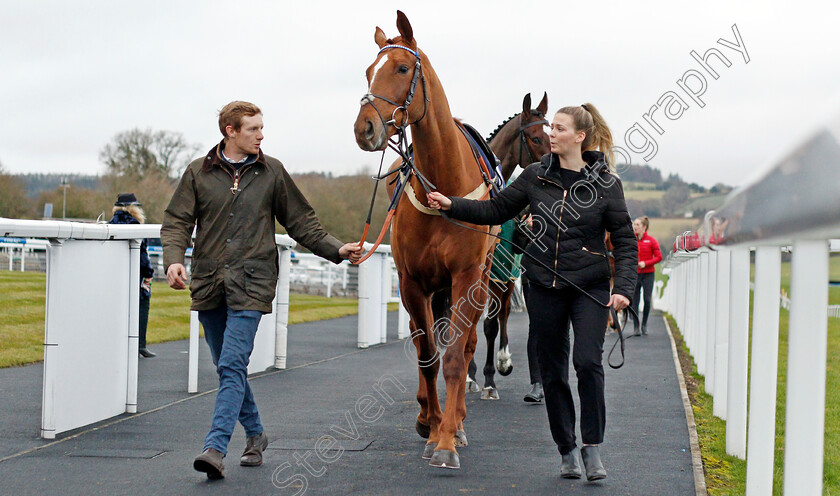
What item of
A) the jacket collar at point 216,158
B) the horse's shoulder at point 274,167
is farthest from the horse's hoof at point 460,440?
the jacket collar at point 216,158

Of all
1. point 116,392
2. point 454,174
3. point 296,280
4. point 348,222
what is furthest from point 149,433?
point 348,222

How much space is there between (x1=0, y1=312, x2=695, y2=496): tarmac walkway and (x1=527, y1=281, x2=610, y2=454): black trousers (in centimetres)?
28

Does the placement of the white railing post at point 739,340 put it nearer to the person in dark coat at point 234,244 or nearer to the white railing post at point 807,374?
the person in dark coat at point 234,244

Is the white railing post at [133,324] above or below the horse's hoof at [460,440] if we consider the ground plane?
above

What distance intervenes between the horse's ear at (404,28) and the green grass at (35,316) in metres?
5.99

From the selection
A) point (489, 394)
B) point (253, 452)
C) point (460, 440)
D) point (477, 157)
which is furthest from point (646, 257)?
point (253, 452)

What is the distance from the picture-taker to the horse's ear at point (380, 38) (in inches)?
208

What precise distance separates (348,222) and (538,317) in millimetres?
35087

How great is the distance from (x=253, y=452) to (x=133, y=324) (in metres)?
2.01

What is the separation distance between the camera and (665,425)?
6.32 meters

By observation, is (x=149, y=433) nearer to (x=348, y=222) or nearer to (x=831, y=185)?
(x=831, y=185)

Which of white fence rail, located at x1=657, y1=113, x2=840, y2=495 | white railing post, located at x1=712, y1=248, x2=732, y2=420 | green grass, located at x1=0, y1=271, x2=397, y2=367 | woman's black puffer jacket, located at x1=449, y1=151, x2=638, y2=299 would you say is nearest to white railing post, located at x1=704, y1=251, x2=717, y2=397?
white railing post, located at x1=712, y1=248, x2=732, y2=420

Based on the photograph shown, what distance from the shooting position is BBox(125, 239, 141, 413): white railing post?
6.58 m

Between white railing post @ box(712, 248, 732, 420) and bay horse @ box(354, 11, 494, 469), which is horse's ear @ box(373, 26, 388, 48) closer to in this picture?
bay horse @ box(354, 11, 494, 469)
